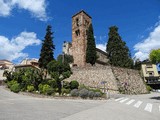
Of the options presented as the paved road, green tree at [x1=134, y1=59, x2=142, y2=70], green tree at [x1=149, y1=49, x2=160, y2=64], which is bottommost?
the paved road

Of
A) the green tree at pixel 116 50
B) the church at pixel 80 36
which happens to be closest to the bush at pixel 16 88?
the church at pixel 80 36

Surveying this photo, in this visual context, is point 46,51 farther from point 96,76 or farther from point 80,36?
point 96,76

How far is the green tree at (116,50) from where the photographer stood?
158 ft

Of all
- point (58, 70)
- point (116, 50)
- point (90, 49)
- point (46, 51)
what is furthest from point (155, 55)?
point (46, 51)

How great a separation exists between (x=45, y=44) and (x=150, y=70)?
147ft

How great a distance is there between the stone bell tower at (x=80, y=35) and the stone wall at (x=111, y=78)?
7683 mm

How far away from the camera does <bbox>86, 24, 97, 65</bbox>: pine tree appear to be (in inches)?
1875

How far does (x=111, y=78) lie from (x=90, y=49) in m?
12.5

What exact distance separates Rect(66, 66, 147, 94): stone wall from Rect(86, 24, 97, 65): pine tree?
5.77m

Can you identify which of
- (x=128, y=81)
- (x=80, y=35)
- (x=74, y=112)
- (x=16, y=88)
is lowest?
(x=74, y=112)

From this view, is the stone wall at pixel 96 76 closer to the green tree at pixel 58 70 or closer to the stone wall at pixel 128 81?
the stone wall at pixel 128 81

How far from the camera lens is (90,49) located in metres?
48.4

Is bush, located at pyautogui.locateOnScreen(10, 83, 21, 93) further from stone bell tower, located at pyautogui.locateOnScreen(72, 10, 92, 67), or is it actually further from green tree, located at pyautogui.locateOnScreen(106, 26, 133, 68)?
green tree, located at pyautogui.locateOnScreen(106, 26, 133, 68)

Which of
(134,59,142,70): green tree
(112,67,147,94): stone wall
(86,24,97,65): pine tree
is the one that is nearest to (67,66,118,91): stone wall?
(112,67,147,94): stone wall
